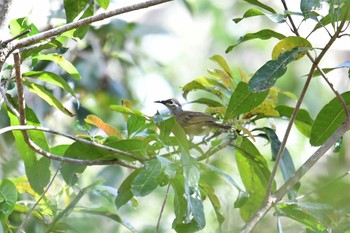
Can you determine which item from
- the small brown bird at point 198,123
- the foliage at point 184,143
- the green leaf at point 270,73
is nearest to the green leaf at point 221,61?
the foliage at point 184,143

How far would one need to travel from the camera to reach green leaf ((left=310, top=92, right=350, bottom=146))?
Result: 257 centimetres

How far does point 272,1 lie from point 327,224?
703 cm

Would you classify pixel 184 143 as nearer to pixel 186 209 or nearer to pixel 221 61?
pixel 186 209

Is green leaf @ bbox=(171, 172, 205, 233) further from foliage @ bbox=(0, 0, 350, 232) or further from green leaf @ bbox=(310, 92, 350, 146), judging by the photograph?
green leaf @ bbox=(310, 92, 350, 146)

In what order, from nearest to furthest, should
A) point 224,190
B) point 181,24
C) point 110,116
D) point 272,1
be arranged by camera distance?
1. point 224,190
2. point 110,116
3. point 272,1
4. point 181,24

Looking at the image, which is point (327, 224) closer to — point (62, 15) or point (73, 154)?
point (73, 154)

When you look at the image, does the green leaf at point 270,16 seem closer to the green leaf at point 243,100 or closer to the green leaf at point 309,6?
the green leaf at point 309,6

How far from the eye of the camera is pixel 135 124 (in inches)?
99.2

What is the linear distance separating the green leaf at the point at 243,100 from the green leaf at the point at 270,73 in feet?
0.89

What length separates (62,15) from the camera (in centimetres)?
428

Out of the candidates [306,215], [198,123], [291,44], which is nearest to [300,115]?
[198,123]

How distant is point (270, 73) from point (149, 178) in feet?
1.67

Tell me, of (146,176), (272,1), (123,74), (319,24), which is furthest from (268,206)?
(272,1)

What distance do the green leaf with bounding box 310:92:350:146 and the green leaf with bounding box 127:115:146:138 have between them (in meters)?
0.63
